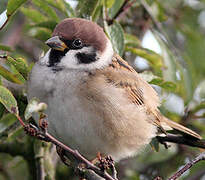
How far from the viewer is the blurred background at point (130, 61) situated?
12.4ft

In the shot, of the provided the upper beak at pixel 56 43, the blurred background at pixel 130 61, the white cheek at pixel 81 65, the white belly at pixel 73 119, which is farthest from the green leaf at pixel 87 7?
the white belly at pixel 73 119

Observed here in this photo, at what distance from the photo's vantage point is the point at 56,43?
11.1 ft

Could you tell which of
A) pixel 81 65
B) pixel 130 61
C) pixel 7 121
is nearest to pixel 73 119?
pixel 81 65

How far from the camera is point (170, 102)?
504 centimetres

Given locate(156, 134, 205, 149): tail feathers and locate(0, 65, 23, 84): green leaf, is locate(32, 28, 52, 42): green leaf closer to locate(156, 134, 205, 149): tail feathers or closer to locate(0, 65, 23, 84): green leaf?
locate(0, 65, 23, 84): green leaf

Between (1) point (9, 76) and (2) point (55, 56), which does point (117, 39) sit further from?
(1) point (9, 76)

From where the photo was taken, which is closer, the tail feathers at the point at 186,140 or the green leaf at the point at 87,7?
the green leaf at the point at 87,7

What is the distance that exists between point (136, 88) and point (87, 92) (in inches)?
26.5

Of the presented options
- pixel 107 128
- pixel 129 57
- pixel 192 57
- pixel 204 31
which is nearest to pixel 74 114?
pixel 107 128

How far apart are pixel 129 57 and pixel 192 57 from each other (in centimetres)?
82

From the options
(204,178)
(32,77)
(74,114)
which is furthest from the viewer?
(204,178)

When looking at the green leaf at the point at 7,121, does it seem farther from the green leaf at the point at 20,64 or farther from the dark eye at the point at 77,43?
the dark eye at the point at 77,43

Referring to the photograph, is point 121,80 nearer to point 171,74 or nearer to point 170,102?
point 171,74

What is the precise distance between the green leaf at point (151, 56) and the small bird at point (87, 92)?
13.6 inches
